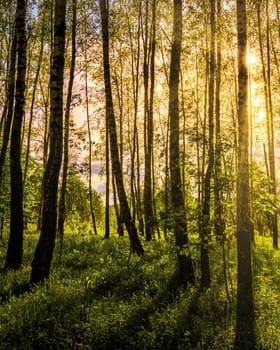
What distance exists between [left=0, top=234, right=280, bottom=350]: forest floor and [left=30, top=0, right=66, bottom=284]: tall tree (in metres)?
0.51

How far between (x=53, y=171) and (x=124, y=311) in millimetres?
3969

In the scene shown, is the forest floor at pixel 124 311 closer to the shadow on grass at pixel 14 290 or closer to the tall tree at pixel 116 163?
the shadow on grass at pixel 14 290

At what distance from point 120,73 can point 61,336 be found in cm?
2225

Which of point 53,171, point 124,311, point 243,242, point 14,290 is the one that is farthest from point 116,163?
point 243,242

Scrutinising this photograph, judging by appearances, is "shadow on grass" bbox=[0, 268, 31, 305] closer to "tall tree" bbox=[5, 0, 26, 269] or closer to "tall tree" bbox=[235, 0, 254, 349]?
"tall tree" bbox=[5, 0, 26, 269]

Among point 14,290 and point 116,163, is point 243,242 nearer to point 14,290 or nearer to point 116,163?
point 14,290

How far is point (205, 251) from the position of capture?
9625 mm

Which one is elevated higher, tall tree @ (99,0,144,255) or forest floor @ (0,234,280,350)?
tall tree @ (99,0,144,255)

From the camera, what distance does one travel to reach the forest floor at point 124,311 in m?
6.34

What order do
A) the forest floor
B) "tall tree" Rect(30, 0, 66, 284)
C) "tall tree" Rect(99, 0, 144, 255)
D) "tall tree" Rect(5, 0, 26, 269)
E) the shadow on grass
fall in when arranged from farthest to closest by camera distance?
"tall tree" Rect(99, 0, 144, 255) → "tall tree" Rect(5, 0, 26, 269) → "tall tree" Rect(30, 0, 66, 284) → the shadow on grass → the forest floor

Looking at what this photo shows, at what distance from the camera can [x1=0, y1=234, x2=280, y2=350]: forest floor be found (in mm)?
6340

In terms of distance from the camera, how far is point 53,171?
959 centimetres

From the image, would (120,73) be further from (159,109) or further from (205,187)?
(205,187)

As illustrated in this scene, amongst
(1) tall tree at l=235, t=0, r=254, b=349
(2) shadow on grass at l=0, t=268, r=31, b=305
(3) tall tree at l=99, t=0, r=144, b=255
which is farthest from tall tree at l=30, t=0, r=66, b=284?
(1) tall tree at l=235, t=0, r=254, b=349
